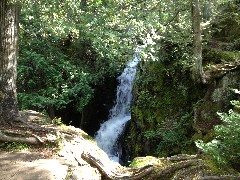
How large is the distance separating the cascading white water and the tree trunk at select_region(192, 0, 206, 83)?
477cm

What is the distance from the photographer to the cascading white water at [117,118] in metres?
15.2

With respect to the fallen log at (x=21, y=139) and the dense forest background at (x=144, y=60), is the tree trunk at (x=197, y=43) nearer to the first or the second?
the dense forest background at (x=144, y=60)

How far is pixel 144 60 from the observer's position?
29.4 ft

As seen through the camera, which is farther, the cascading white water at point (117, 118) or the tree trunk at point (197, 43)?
the cascading white water at point (117, 118)

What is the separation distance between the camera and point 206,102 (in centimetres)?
1045

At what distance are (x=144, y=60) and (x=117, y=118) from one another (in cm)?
795

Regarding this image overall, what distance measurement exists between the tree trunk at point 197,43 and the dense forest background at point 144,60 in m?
0.03

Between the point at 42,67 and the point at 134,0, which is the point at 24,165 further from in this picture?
the point at 42,67

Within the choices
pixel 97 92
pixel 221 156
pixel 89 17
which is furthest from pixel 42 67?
pixel 221 156

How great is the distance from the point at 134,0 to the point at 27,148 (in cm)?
514

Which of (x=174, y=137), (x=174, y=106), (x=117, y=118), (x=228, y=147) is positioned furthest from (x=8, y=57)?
(x=117, y=118)

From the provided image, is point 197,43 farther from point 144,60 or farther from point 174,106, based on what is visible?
point 174,106

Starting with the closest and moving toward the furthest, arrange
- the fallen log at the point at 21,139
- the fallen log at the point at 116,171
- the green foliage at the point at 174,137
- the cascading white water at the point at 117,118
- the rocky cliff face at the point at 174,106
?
the fallen log at the point at 116,171, the fallen log at the point at 21,139, the rocky cliff face at the point at 174,106, the green foliage at the point at 174,137, the cascading white water at the point at 117,118

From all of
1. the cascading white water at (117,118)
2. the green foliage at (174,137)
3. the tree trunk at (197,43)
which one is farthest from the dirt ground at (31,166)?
the cascading white water at (117,118)
